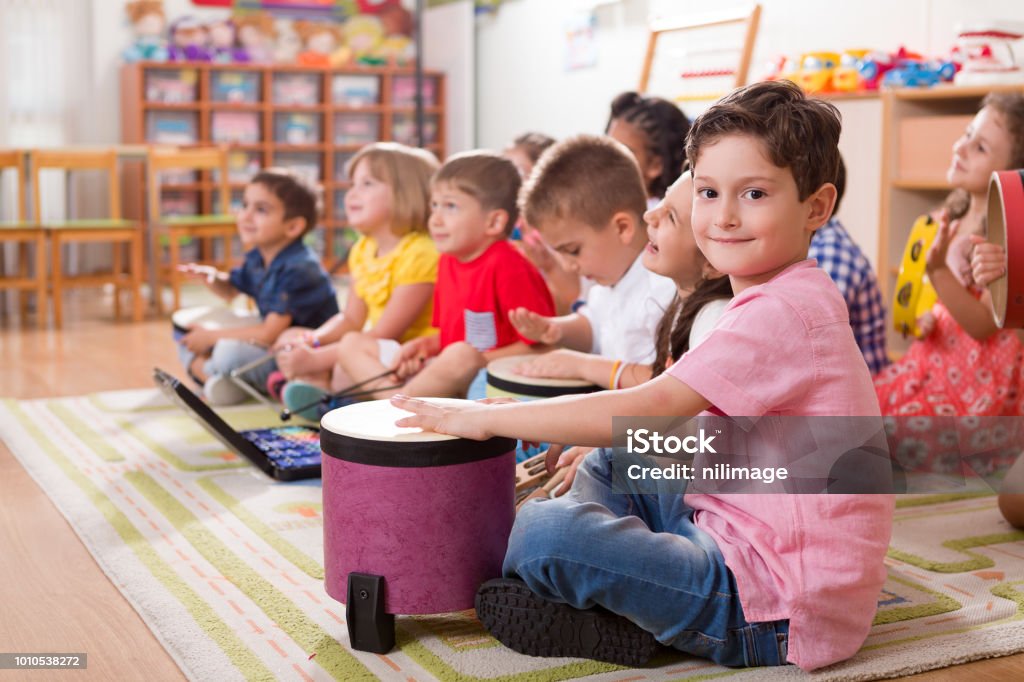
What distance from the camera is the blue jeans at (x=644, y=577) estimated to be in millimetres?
1284

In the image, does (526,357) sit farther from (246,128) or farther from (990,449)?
(246,128)

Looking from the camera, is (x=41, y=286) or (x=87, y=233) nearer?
(x=41, y=286)

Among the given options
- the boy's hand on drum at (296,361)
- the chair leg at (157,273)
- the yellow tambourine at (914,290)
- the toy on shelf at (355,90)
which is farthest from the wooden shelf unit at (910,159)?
the toy on shelf at (355,90)

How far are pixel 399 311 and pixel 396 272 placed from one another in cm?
11

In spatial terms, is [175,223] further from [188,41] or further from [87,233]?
[188,41]

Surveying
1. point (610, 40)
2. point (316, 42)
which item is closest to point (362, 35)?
point (316, 42)

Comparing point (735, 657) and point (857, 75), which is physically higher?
point (857, 75)

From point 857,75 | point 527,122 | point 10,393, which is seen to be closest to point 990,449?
point 857,75

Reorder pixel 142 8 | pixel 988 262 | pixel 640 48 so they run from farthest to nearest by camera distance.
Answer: pixel 142 8, pixel 640 48, pixel 988 262

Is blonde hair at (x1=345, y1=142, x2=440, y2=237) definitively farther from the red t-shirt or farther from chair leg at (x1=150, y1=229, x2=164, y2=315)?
chair leg at (x1=150, y1=229, x2=164, y2=315)

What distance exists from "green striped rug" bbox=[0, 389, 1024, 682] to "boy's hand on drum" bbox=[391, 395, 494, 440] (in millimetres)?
274

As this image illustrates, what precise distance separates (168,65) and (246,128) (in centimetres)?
58

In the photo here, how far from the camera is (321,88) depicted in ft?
22.9

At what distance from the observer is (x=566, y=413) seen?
1.26 meters
